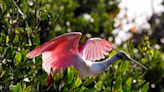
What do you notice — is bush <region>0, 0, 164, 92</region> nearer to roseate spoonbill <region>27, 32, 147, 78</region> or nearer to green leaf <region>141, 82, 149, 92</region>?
green leaf <region>141, 82, 149, 92</region>

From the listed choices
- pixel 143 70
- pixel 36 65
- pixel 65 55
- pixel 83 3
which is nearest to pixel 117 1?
pixel 83 3

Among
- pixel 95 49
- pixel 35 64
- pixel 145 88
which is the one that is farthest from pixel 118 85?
pixel 95 49

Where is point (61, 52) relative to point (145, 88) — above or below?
above

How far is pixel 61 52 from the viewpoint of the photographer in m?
4.86

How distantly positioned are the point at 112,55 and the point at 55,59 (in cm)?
79

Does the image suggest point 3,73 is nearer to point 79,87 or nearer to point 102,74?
point 79,87

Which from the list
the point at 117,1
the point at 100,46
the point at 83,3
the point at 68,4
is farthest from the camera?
the point at 83,3

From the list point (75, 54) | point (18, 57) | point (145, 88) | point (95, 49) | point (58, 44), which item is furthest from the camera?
point (95, 49)

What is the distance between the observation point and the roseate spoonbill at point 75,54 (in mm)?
4602

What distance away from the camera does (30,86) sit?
3.93 meters

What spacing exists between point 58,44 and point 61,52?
18 centimetres

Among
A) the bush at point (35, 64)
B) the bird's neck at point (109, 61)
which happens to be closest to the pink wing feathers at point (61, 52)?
the bush at point (35, 64)

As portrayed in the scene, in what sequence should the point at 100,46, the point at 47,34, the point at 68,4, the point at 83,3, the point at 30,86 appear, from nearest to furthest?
1. the point at 30,86
2. the point at 100,46
3. the point at 47,34
4. the point at 68,4
5. the point at 83,3

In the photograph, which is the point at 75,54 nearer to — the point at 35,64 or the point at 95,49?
the point at 95,49
